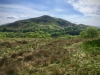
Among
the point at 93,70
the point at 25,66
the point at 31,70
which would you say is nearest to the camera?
the point at 93,70

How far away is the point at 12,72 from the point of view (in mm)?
11570

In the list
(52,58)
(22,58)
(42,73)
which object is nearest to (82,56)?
(52,58)

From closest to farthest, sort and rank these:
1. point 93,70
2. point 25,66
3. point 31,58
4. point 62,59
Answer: point 93,70, point 25,66, point 62,59, point 31,58

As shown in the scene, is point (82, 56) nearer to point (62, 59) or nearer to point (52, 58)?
point (62, 59)

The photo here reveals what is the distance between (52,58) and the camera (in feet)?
45.0

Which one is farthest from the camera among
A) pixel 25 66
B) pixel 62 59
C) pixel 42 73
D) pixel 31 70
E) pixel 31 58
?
pixel 31 58

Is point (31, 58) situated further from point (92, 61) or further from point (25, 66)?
point (92, 61)

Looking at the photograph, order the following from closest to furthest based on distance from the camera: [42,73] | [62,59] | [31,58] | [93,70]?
[93,70], [42,73], [62,59], [31,58]

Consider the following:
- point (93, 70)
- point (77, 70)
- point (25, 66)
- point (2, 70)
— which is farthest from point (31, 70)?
point (93, 70)

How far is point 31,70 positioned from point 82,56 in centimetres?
472

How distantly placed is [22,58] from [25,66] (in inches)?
120

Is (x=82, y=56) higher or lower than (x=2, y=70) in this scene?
higher

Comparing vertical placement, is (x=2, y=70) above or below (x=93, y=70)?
below

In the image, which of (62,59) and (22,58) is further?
(22,58)
